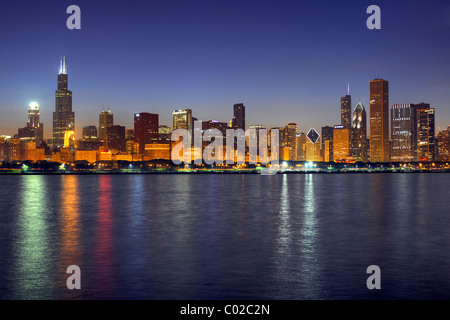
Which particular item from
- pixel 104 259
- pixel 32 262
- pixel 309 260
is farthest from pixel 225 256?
pixel 32 262

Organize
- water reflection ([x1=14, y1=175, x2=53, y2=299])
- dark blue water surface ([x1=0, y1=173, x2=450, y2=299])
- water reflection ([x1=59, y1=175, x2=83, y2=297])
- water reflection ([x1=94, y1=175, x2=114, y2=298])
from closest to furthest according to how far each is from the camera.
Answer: water reflection ([x1=14, y1=175, x2=53, y2=299])
dark blue water surface ([x1=0, y1=173, x2=450, y2=299])
water reflection ([x1=94, y1=175, x2=114, y2=298])
water reflection ([x1=59, y1=175, x2=83, y2=297])

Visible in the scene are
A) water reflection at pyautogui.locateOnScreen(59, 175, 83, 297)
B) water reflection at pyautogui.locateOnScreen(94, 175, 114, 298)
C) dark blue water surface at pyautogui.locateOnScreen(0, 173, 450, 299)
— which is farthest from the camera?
water reflection at pyautogui.locateOnScreen(59, 175, 83, 297)

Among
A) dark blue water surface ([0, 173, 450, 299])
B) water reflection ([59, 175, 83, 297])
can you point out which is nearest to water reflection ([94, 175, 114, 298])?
dark blue water surface ([0, 173, 450, 299])

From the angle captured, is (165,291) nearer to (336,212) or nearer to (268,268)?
(268,268)

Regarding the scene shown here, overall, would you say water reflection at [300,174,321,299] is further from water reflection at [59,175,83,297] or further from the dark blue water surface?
water reflection at [59,175,83,297]

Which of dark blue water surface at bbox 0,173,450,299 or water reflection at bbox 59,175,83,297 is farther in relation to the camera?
water reflection at bbox 59,175,83,297

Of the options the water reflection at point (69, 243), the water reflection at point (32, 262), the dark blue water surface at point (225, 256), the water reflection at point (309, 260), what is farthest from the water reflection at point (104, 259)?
the water reflection at point (309, 260)

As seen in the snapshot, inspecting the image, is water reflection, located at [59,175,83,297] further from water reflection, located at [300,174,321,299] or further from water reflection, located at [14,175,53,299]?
water reflection, located at [300,174,321,299]

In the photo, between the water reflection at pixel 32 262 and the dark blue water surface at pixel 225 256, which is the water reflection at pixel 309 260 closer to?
the dark blue water surface at pixel 225 256

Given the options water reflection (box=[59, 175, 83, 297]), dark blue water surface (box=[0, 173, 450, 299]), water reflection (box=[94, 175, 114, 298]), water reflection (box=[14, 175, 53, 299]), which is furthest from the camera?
water reflection (box=[59, 175, 83, 297])

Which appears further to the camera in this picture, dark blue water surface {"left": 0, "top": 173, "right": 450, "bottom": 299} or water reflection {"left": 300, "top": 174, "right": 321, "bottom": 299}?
dark blue water surface {"left": 0, "top": 173, "right": 450, "bottom": 299}

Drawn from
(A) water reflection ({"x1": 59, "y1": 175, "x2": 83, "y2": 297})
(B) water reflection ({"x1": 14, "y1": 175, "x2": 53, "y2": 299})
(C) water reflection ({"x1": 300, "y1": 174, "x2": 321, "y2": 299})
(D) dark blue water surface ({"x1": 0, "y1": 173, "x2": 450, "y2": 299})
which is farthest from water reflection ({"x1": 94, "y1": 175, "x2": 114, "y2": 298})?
(C) water reflection ({"x1": 300, "y1": 174, "x2": 321, "y2": 299})

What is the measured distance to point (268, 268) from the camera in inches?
958
